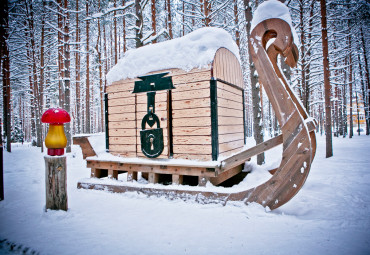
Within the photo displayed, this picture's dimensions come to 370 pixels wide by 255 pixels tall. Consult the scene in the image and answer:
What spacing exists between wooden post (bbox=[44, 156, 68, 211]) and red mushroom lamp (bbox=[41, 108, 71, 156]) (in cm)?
12

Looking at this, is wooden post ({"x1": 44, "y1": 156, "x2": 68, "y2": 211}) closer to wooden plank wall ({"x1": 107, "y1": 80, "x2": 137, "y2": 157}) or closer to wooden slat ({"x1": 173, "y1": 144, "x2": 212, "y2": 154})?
wooden plank wall ({"x1": 107, "y1": 80, "x2": 137, "y2": 157})

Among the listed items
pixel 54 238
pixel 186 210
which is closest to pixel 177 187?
pixel 186 210

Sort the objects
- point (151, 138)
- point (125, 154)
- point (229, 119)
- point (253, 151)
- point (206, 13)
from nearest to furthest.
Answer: point (253, 151), point (151, 138), point (229, 119), point (125, 154), point (206, 13)

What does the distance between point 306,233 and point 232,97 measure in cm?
299

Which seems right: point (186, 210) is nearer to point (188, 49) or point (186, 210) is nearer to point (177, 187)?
point (177, 187)

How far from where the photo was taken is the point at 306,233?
7.71 ft

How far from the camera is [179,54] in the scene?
405cm

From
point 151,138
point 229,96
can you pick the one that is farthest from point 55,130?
point 229,96

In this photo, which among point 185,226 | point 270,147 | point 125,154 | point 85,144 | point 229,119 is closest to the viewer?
point 185,226

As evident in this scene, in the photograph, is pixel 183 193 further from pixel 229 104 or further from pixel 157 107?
pixel 229 104

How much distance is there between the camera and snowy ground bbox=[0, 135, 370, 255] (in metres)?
2.10

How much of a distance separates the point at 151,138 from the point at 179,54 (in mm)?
1827

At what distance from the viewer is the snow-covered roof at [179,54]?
12.7ft

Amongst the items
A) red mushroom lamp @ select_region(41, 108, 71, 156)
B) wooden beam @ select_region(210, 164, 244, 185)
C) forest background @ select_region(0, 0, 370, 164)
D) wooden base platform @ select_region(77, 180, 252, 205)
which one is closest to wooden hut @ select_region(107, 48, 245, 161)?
wooden beam @ select_region(210, 164, 244, 185)
